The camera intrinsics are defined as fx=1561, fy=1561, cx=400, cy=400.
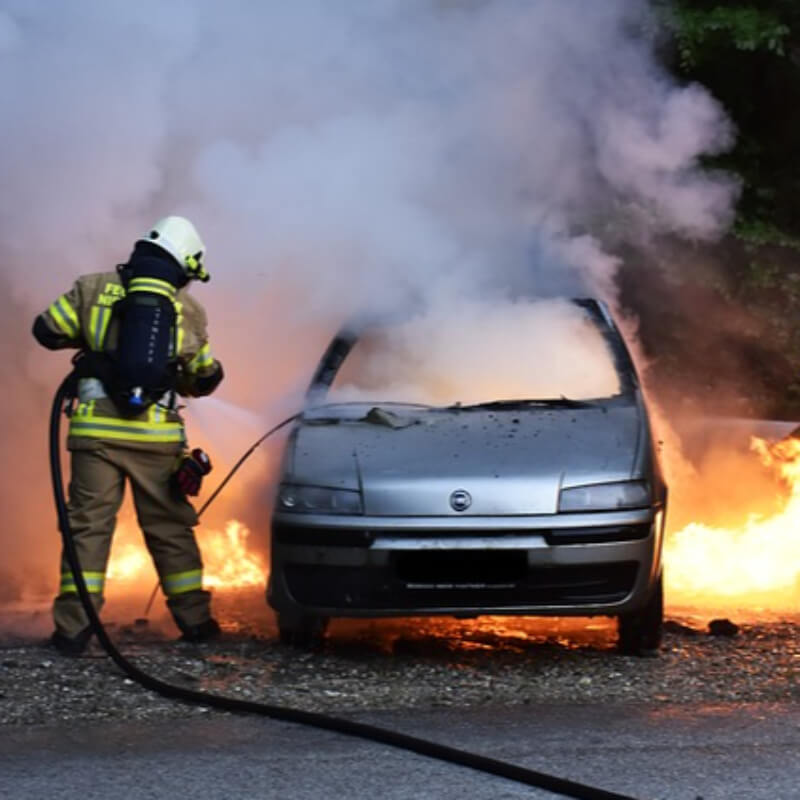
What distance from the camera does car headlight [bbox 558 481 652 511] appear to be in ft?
19.1

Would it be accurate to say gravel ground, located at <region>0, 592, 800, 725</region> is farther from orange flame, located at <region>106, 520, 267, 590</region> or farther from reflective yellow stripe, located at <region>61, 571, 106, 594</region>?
orange flame, located at <region>106, 520, 267, 590</region>

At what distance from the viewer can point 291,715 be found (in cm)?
516

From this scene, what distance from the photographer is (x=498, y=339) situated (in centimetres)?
707

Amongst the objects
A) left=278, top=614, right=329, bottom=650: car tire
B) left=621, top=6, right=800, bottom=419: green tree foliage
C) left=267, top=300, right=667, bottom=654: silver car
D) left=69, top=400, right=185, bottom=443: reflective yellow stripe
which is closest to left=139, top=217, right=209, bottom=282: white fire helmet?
left=69, top=400, right=185, bottom=443: reflective yellow stripe

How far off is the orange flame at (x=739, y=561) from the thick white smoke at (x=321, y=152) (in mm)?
1441

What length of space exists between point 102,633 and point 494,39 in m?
4.10

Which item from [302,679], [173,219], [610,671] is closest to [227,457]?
[173,219]

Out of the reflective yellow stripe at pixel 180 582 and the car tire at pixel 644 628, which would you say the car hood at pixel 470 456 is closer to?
the car tire at pixel 644 628

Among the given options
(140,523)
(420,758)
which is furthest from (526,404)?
(420,758)

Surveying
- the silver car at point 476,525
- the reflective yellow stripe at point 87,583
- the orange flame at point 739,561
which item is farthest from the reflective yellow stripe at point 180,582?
the orange flame at point 739,561

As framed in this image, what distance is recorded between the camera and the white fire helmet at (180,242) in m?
6.56

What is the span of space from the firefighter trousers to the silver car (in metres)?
0.63

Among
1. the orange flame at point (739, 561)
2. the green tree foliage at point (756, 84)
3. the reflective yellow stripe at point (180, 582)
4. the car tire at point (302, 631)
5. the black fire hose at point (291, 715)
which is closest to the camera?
the black fire hose at point (291, 715)

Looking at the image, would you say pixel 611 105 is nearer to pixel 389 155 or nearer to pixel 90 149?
pixel 389 155
